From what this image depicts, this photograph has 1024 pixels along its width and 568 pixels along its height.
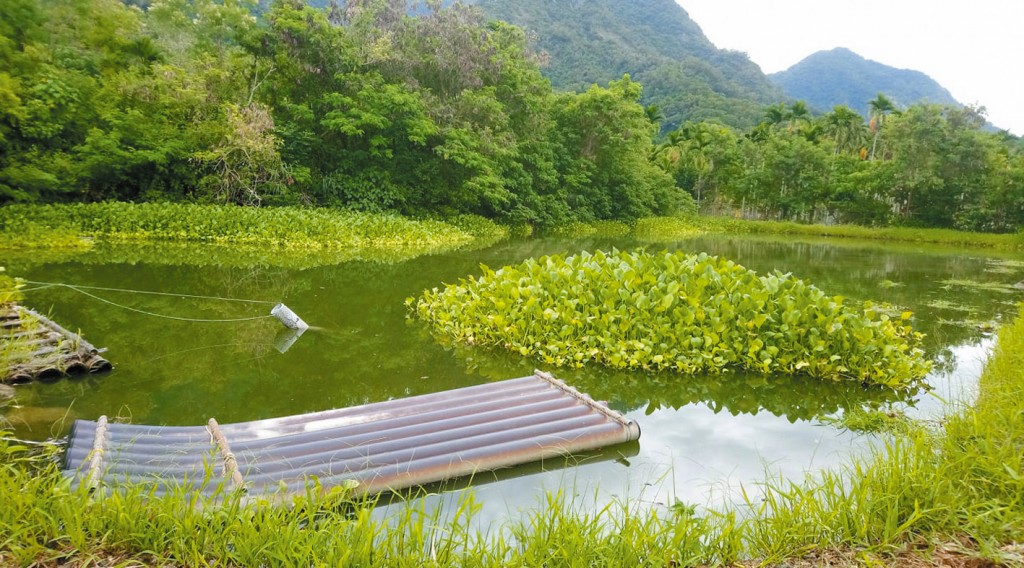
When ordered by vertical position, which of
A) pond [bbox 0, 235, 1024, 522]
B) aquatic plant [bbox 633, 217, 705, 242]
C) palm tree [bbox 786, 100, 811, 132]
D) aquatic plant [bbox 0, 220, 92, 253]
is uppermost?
palm tree [bbox 786, 100, 811, 132]

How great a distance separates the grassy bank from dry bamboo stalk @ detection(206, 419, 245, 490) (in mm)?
373

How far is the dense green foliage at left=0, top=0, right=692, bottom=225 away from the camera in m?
14.7

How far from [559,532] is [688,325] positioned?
3829mm

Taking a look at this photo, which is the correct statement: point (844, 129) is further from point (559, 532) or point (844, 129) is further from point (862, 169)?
point (559, 532)

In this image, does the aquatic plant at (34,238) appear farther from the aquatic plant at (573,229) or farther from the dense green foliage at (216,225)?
the aquatic plant at (573,229)

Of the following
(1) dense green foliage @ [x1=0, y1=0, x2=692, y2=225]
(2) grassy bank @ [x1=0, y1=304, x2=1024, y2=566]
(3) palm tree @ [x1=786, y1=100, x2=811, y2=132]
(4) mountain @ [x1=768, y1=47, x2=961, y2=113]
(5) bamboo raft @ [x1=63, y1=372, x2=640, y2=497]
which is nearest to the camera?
(2) grassy bank @ [x1=0, y1=304, x2=1024, y2=566]

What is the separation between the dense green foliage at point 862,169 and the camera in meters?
27.9

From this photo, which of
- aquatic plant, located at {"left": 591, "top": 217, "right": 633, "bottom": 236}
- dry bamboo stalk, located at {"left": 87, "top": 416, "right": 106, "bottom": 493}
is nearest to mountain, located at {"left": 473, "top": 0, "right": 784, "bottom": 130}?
aquatic plant, located at {"left": 591, "top": 217, "right": 633, "bottom": 236}

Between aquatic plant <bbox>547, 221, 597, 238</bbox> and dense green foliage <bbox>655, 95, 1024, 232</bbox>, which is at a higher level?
dense green foliage <bbox>655, 95, 1024, 232</bbox>

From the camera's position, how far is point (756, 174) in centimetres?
3453

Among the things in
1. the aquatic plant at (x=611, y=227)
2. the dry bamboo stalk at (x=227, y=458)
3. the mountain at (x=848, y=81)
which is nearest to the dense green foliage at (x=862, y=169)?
the aquatic plant at (x=611, y=227)

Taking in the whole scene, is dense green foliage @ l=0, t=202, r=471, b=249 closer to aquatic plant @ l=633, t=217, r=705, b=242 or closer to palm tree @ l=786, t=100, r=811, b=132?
aquatic plant @ l=633, t=217, r=705, b=242

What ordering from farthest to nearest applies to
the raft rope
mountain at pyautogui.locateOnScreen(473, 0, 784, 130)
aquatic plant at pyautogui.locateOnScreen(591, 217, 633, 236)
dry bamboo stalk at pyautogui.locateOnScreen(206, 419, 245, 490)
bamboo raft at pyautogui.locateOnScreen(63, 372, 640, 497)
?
1. mountain at pyautogui.locateOnScreen(473, 0, 784, 130)
2. aquatic plant at pyautogui.locateOnScreen(591, 217, 633, 236)
3. the raft rope
4. bamboo raft at pyautogui.locateOnScreen(63, 372, 640, 497)
5. dry bamboo stalk at pyautogui.locateOnScreen(206, 419, 245, 490)

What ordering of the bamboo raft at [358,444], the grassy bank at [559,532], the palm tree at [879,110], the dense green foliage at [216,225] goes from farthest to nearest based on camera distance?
the palm tree at [879,110] < the dense green foliage at [216,225] < the bamboo raft at [358,444] < the grassy bank at [559,532]
